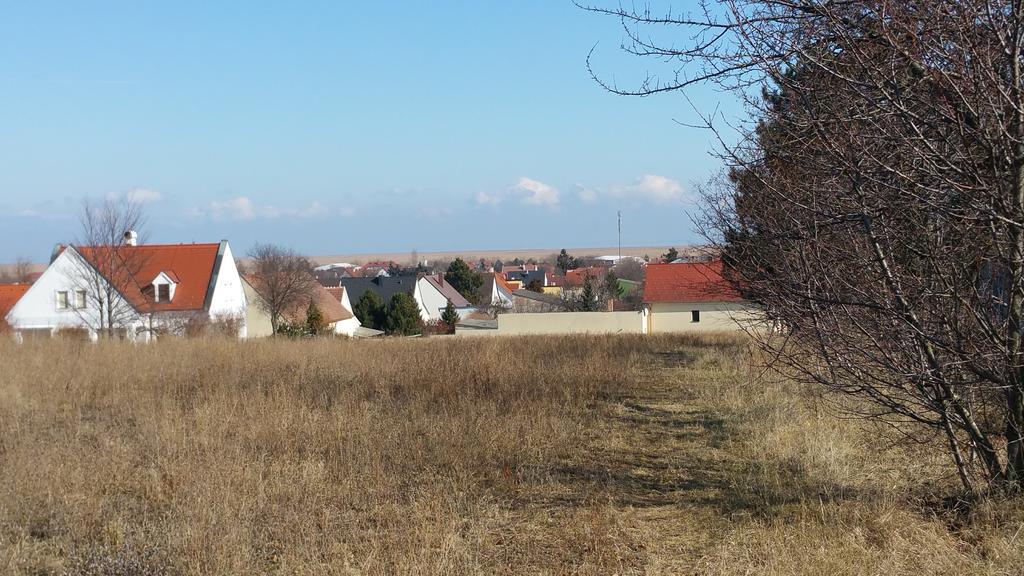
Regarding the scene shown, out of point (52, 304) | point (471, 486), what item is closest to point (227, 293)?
point (52, 304)

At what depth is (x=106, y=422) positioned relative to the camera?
1059cm

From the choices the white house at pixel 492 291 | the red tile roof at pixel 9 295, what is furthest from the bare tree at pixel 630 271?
the red tile roof at pixel 9 295

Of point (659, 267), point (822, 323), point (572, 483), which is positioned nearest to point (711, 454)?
point (572, 483)

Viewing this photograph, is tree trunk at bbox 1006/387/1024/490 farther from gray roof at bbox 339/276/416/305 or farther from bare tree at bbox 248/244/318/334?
gray roof at bbox 339/276/416/305

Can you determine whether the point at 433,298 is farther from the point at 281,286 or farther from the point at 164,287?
the point at 164,287

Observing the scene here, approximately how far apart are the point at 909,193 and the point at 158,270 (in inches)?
1415

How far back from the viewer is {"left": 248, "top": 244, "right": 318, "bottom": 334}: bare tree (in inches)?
1761

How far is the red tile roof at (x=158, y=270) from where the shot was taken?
31.9m

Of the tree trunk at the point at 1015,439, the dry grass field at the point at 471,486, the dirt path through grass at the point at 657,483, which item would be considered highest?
the tree trunk at the point at 1015,439

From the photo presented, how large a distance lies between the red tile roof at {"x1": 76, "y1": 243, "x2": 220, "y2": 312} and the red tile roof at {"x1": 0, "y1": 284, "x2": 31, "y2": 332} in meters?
5.65

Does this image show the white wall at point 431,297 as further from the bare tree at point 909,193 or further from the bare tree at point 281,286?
the bare tree at point 909,193

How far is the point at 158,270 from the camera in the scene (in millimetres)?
35750

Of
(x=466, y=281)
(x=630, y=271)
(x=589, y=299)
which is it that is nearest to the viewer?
(x=589, y=299)

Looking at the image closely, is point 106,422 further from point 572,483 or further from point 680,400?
point 680,400
